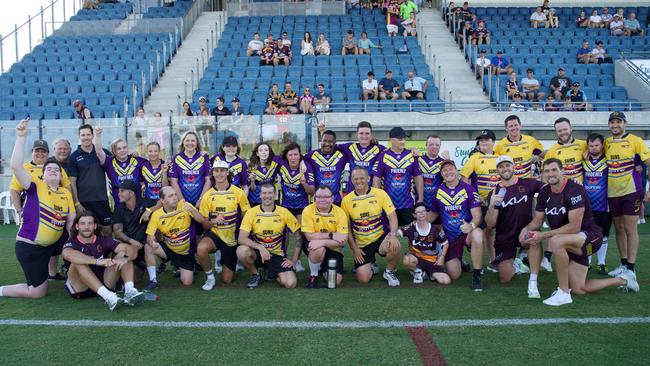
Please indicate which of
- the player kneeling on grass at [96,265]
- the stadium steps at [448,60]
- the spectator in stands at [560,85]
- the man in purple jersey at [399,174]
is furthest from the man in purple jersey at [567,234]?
the spectator in stands at [560,85]

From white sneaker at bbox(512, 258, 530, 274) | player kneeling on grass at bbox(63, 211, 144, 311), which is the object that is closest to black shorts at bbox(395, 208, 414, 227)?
white sneaker at bbox(512, 258, 530, 274)

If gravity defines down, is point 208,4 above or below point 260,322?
above

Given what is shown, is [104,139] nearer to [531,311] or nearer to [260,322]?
[260,322]

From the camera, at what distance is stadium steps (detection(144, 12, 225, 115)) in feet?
55.4

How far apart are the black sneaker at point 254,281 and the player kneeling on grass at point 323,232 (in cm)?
56

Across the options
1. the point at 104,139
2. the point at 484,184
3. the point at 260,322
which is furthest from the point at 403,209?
the point at 104,139

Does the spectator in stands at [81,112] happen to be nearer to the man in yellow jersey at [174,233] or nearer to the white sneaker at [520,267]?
the man in yellow jersey at [174,233]

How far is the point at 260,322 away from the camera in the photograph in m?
5.12

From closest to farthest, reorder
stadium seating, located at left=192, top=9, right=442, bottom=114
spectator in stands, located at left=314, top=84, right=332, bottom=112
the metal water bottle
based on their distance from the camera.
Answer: the metal water bottle < spectator in stands, located at left=314, top=84, right=332, bottom=112 < stadium seating, located at left=192, top=9, right=442, bottom=114

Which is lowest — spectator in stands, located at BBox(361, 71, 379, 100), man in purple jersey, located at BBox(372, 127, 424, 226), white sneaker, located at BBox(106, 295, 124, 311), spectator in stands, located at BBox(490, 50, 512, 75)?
white sneaker, located at BBox(106, 295, 124, 311)

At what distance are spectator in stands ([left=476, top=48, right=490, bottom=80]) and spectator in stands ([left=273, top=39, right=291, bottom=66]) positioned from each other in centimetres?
554

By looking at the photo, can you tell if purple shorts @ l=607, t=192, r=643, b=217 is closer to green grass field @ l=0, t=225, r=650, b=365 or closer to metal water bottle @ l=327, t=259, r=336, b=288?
green grass field @ l=0, t=225, r=650, b=365

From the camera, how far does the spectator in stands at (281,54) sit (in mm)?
17828

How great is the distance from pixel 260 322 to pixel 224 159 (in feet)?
10.1
